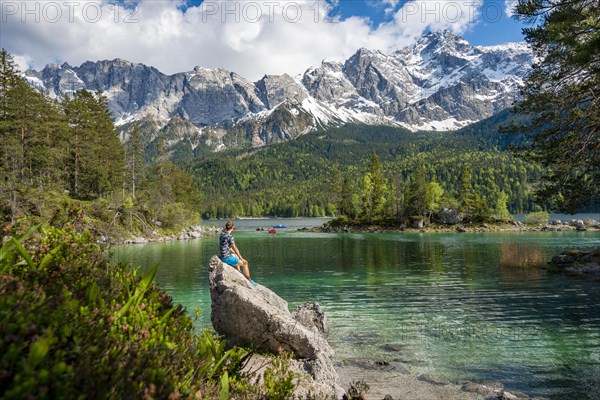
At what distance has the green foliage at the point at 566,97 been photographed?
57.8 feet

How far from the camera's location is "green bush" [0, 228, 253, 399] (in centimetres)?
252

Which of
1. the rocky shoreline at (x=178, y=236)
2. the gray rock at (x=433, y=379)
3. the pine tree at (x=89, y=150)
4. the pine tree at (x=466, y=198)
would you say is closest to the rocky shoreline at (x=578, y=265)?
the gray rock at (x=433, y=379)

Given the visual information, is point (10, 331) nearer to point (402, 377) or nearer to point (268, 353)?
point (268, 353)

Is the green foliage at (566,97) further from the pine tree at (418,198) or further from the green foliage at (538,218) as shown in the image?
the green foliage at (538,218)

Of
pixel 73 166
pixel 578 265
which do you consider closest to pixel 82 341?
pixel 578 265

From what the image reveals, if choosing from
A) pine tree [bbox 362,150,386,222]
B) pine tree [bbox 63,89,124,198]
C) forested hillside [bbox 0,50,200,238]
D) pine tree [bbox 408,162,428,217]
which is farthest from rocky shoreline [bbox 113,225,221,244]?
pine tree [bbox 408,162,428,217]

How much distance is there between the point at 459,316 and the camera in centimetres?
1706

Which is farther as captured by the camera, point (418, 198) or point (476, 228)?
point (418, 198)

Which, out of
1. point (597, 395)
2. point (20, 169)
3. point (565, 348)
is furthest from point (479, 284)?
point (20, 169)

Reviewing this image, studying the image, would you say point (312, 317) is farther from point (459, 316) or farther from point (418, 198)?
point (418, 198)

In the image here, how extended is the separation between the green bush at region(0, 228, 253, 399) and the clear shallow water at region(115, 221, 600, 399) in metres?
4.41

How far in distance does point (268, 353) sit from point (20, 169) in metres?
47.2

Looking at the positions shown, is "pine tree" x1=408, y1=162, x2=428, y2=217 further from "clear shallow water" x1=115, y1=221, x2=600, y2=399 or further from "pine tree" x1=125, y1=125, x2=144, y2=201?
"pine tree" x1=125, y1=125, x2=144, y2=201

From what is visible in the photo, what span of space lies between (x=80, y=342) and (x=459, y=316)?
17068 millimetres
